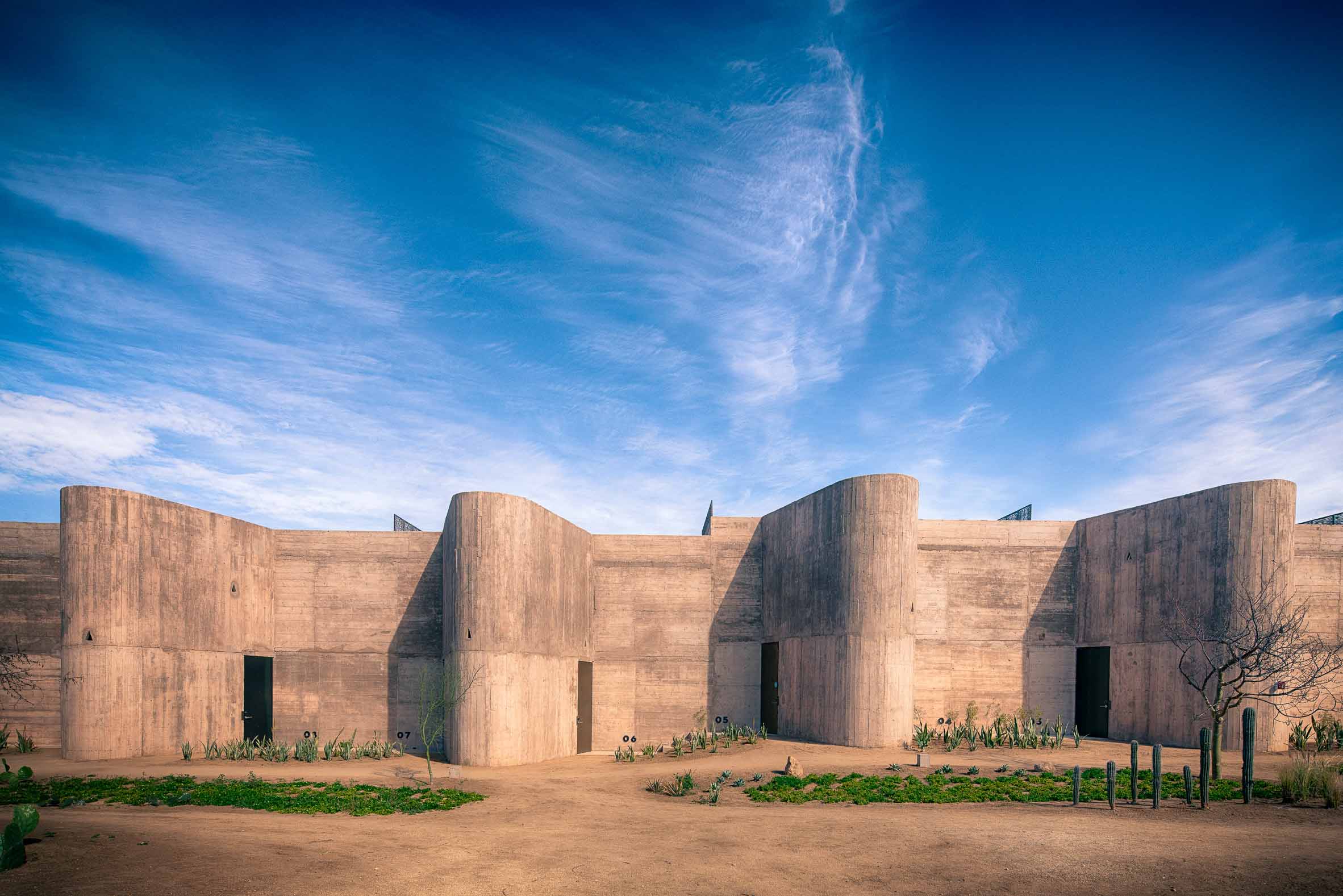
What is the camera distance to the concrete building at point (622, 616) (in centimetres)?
2052

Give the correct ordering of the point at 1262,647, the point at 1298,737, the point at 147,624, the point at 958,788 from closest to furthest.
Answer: the point at 958,788, the point at 1262,647, the point at 147,624, the point at 1298,737

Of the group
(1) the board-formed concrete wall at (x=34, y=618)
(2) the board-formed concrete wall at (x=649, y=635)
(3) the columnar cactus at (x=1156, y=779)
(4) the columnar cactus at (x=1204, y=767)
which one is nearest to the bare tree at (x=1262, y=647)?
(4) the columnar cactus at (x=1204, y=767)

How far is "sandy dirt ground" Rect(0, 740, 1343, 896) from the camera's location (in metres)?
9.62

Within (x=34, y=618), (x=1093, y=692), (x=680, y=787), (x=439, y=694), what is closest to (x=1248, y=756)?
(x=680, y=787)

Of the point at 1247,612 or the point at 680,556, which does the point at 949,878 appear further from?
the point at 680,556

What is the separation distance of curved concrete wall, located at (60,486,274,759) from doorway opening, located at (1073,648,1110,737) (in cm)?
2847

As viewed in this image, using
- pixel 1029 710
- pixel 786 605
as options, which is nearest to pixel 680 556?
pixel 786 605

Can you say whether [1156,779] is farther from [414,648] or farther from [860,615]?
[414,648]

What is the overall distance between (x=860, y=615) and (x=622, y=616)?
9.07 m

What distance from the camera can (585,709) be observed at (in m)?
25.8

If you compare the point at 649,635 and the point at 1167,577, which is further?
the point at 649,635

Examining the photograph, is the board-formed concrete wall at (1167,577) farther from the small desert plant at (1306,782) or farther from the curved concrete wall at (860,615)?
the curved concrete wall at (860,615)

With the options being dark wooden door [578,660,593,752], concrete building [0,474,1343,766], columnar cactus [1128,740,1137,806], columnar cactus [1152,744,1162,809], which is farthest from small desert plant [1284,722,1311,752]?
dark wooden door [578,660,593,752]

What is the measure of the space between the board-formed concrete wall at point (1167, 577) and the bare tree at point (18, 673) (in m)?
34.8
